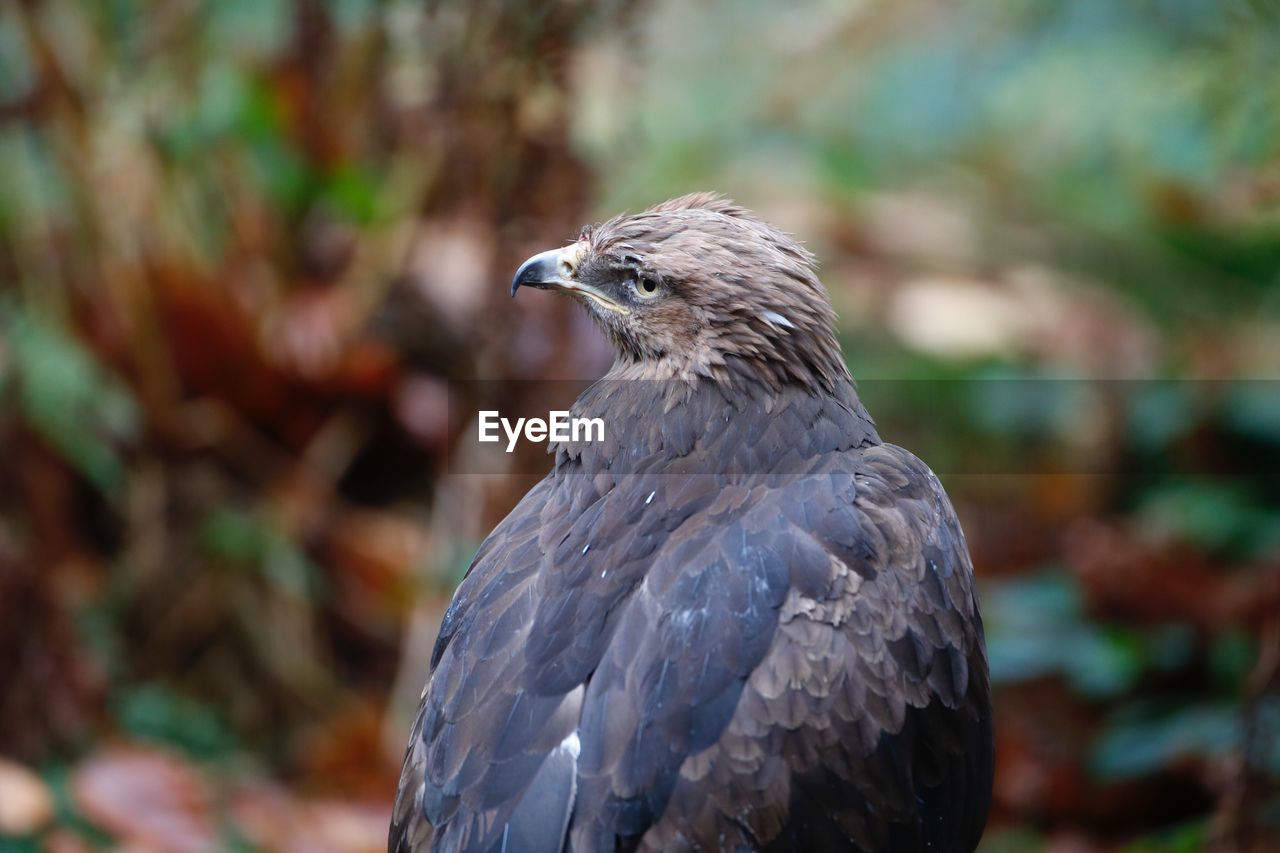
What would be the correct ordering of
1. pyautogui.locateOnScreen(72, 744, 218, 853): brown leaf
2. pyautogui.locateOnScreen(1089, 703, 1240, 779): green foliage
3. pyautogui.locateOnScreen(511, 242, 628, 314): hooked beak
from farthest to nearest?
pyautogui.locateOnScreen(1089, 703, 1240, 779): green foliage, pyautogui.locateOnScreen(72, 744, 218, 853): brown leaf, pyautogui.locateOnScreen(511, 242, 628, 314): hooked beak

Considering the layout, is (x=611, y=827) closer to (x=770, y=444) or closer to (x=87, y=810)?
(x=770, y=444)

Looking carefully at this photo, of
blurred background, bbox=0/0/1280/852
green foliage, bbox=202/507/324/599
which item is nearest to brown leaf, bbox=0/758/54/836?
blurred background, bbox=0/0/1280/852

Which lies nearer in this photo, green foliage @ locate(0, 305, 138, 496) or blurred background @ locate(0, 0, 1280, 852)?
blurred background @ locate(0, 0, 1280, 852)

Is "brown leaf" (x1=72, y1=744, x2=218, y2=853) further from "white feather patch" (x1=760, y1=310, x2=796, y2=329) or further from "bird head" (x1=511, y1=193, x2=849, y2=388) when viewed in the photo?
"white feather patch" (x1=760, y1=310, x2=796, y2=329)

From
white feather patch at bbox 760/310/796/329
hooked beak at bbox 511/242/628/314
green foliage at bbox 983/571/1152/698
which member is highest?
hooked beak at bbox 511/242/628/314

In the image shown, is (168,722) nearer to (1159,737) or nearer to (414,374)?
(414,374)

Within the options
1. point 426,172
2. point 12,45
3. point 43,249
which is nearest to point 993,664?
point 426,172

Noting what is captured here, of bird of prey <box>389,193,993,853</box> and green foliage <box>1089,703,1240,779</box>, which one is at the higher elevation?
bird of prey <box>389,193,993,853</box>

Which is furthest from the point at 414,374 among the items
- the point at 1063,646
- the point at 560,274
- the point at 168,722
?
the point at 560,274

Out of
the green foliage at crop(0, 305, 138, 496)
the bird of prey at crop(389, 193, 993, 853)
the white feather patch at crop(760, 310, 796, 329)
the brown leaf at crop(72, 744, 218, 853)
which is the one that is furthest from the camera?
the green foliage at crop(0, 305, 138, 496)
